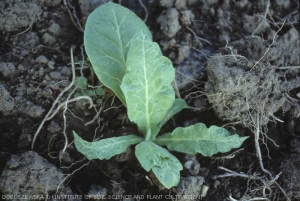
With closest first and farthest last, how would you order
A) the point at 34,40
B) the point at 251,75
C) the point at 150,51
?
the point at 150,51
the point at 251,75
the point at 34,40

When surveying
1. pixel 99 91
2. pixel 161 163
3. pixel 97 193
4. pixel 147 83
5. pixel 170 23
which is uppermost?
pixel 170 23

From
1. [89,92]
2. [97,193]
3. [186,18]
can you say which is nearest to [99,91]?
[89,92]

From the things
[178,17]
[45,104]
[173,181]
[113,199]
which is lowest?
[113,199]

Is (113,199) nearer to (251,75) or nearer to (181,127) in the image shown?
(181,127)

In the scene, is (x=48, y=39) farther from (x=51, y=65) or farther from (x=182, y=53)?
(x=182, y=53)

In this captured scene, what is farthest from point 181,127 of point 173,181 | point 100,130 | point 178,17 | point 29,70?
point 29,70

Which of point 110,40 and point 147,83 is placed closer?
point 147,83
